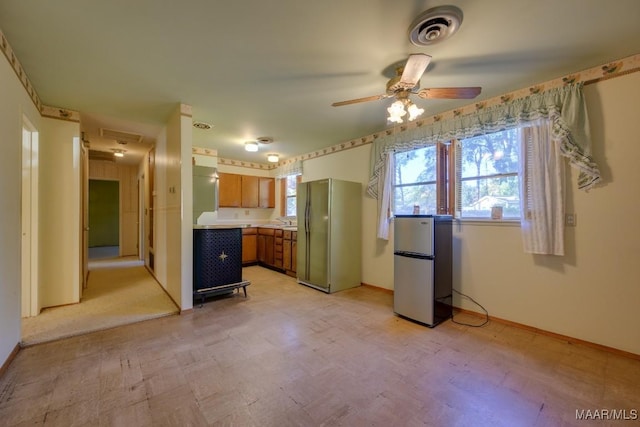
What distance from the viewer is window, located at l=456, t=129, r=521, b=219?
2.92 metres

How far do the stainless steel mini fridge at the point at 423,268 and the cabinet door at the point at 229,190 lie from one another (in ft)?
13.6

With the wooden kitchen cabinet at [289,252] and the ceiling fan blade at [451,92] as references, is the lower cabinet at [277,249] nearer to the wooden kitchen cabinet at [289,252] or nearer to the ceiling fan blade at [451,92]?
the wooden kitchen cabinet at [289,252]

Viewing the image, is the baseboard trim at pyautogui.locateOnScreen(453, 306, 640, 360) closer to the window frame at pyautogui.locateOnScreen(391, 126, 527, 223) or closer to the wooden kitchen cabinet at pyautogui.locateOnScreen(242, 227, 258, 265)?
the window frame at pyautogui.locateOnScreen(391, 126, 527, 223)

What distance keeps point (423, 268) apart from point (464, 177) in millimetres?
1281

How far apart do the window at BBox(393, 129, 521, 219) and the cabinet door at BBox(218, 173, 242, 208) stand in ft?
12.2

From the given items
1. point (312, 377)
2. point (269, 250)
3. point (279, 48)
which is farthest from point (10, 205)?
point (269, 250)

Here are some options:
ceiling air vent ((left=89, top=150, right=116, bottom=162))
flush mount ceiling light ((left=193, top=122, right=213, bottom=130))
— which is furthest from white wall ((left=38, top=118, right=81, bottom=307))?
ceiling air vent ((left=89, top=150, right=116, bottom=162))

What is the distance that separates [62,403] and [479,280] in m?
3.78

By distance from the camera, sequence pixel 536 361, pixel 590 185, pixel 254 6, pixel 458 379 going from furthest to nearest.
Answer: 1. pixel 590 185
2. pixel 536 361
3. pixel 458 379
4. pixel 254 6

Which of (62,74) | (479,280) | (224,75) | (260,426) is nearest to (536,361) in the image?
(479,280)

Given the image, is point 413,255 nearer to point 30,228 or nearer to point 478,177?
point 478,177

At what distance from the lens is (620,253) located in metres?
2.31

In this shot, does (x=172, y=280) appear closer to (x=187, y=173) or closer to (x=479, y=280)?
(x=187, y=173)

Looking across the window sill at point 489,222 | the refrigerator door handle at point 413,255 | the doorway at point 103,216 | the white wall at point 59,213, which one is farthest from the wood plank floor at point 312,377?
the doorway at point 103,216
